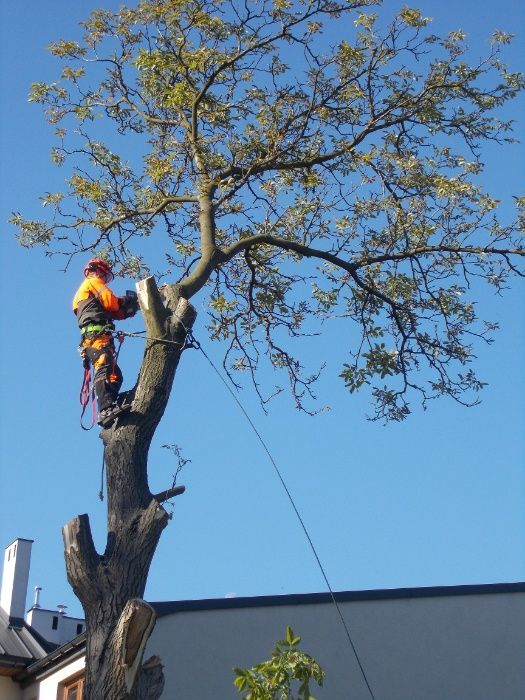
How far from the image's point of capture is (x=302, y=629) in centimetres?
1423

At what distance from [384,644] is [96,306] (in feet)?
25.1

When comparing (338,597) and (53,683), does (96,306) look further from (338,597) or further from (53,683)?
(53,683)

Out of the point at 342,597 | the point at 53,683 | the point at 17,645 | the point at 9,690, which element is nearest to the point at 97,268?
the point at 342,597

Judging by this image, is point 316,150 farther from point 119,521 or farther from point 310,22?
point 119,521

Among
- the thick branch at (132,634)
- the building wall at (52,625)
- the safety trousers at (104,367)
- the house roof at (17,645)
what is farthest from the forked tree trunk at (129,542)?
the building wall at (52,625)

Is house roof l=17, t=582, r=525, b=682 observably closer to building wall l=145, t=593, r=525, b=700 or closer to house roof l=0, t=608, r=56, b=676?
building wall l=145, t=593, r=525, b=700

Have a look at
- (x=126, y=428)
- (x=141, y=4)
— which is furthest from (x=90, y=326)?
(x=141, y=4)

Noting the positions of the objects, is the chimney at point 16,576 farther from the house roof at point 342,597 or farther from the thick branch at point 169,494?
the thick branch at point 169,494

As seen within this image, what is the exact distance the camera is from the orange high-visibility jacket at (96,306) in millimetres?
8352

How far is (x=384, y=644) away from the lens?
47.0 ft

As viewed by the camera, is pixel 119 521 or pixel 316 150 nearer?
pixel 119 521

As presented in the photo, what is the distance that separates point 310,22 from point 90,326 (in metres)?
4.09

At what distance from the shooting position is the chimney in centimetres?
2252

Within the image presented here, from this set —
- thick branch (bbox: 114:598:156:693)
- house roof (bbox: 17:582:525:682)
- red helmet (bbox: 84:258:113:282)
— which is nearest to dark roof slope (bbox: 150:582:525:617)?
house roof (bbox: 17:582:525:682)
